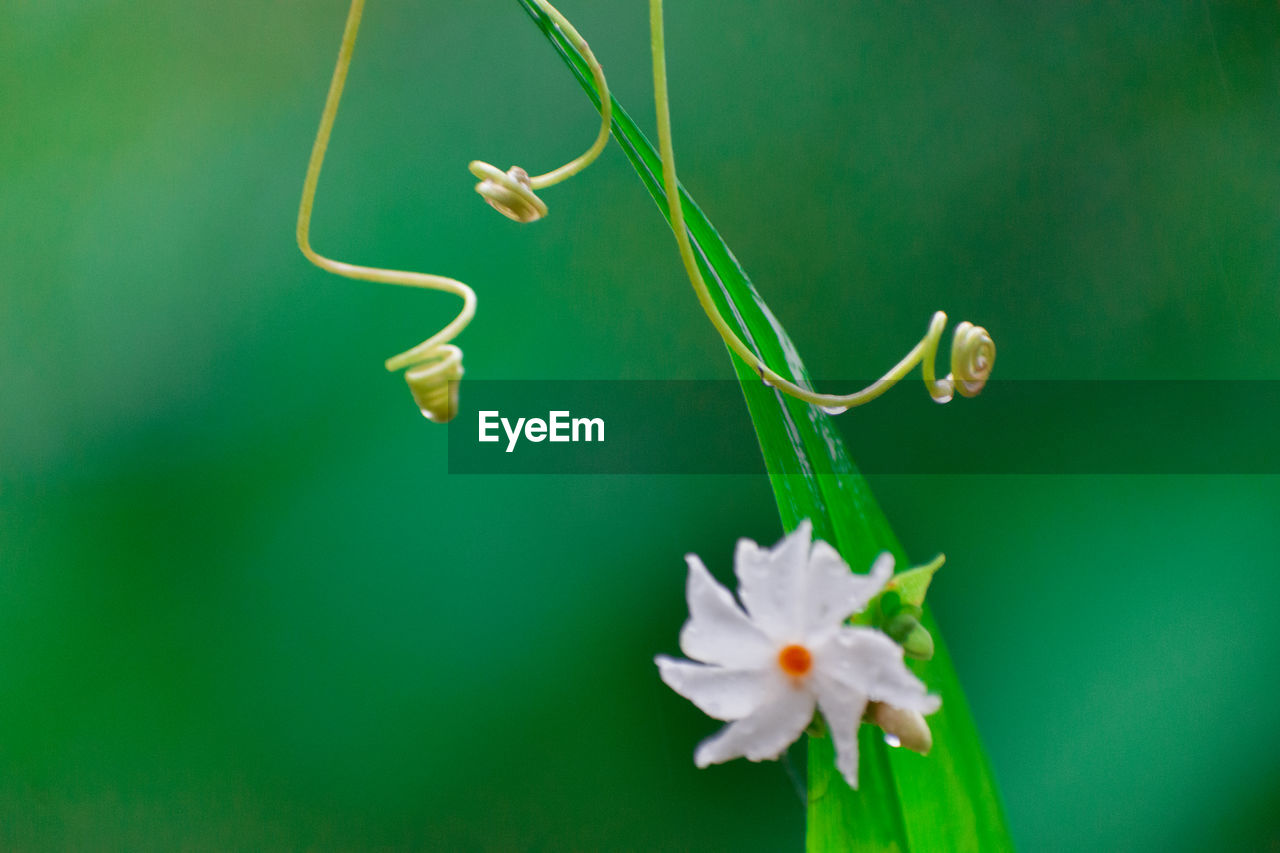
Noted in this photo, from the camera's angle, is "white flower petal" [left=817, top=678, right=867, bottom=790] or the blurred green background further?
the blurred green background

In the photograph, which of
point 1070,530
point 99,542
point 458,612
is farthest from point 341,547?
point 1070,530

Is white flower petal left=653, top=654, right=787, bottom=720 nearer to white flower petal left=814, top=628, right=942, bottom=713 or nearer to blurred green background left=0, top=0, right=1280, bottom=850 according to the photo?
white flower petal left=814, top=628, right=942, bottom=713

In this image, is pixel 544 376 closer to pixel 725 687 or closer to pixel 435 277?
pixel 435 277

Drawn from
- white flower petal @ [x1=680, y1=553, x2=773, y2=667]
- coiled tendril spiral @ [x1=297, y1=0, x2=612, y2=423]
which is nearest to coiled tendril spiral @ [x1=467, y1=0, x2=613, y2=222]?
coiled tendril spiral @ [x1=297, y1=0, x2=612, y2=423]

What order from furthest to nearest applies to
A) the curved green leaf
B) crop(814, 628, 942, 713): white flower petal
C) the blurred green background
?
the blurred green background, the curved green leaf, crop(814, 628, 942, 713): white flower petal

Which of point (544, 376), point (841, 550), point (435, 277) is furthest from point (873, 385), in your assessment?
point (544, 376)

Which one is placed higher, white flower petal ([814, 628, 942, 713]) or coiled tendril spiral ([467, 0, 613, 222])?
coiled tendril spiral ([467, 0, 613, 222])

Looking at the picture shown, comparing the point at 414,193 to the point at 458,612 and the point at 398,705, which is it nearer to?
the point at 458,612

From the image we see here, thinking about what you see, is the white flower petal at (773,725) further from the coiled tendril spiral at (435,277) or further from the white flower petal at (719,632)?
the coiled tendril spiral at (435,277)
